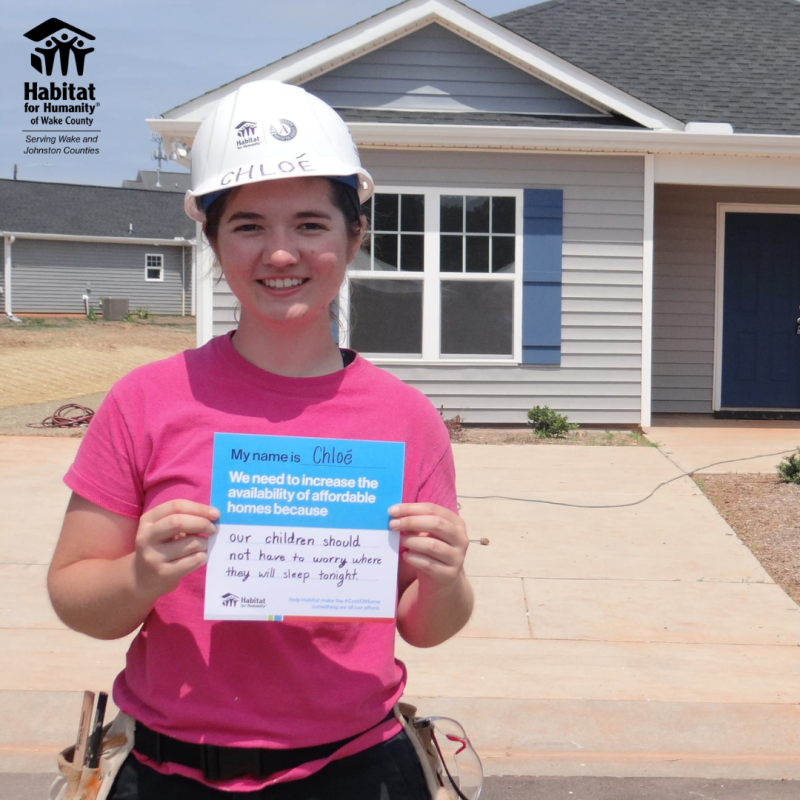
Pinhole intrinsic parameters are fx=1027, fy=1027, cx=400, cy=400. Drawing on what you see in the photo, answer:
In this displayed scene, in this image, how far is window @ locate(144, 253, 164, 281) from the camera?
126 feet

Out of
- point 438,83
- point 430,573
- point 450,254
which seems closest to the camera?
point 430,573

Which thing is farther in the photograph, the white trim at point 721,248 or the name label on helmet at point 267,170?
the white trim at point 721,248

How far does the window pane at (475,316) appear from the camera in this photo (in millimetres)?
9859

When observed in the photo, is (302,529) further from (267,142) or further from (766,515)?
(766,515)

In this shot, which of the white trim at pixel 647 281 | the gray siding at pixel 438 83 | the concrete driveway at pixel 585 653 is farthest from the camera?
the gray siding at pixel 438 83

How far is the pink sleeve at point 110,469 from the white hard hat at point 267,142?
0.41 meters

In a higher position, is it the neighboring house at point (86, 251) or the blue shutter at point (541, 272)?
the neighboring house at point (86, 251)

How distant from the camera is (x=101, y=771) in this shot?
161cm

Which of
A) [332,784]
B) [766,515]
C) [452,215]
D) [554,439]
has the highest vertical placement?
[452,215]

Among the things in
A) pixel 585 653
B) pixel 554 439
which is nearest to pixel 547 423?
pixel 554 439

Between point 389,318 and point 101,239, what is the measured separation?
29814 millimetres

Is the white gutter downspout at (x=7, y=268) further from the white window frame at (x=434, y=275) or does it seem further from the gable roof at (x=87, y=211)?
the white window frame at (x=434, y=275)

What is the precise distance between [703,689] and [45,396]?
45.4ft

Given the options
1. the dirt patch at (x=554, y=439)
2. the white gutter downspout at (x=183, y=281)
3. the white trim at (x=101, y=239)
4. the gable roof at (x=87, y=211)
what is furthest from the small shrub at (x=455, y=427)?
the white gutter downspout at (x=183, y=281)
